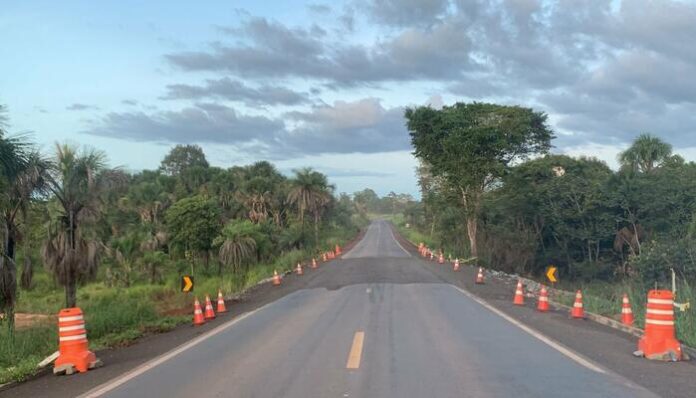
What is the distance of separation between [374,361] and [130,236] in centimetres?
5451

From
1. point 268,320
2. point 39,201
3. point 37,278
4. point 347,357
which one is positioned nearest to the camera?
point 347,357

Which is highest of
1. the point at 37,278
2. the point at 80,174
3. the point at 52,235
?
the point at 80,174

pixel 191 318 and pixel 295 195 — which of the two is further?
pixel 295 195

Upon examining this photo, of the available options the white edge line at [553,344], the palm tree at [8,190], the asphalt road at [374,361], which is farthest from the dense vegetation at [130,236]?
the white edge line at [553,344]

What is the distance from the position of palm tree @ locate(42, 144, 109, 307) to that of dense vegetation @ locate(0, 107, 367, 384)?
0.12 feet

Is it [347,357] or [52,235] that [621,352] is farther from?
[52,235]

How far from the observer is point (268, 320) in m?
15.5

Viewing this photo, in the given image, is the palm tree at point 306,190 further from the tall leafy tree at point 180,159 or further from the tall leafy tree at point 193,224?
the tall leafy tree at point 180,159

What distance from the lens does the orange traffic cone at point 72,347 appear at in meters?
9.61

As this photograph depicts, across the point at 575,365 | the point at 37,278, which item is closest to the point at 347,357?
the point at 575,365

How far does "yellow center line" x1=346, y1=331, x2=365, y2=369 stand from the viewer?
9102mm

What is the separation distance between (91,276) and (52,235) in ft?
6.65

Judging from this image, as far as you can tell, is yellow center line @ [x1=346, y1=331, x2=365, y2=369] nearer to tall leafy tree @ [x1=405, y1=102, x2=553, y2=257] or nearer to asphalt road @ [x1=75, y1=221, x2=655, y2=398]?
asphalt road @ [x1=75, y1=221, x2=655, y2=398]

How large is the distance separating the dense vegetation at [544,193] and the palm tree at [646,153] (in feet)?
0.25
